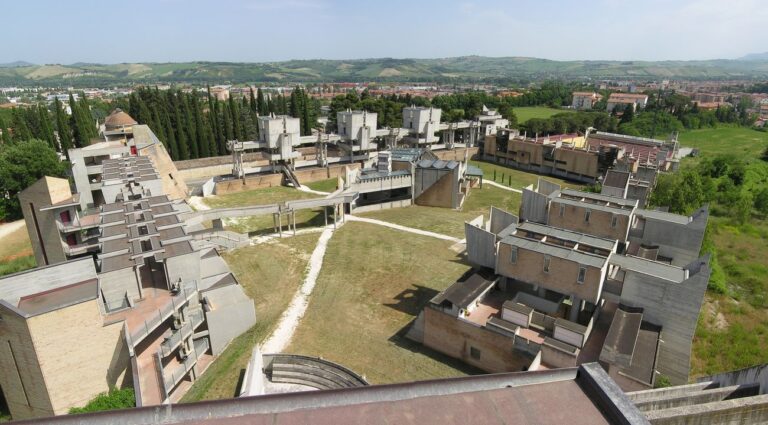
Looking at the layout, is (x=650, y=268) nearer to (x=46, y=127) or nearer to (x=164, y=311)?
(x=164, y=311)

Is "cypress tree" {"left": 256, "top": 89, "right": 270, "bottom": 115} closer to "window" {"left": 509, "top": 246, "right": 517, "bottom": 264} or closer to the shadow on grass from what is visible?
the shadow on grass

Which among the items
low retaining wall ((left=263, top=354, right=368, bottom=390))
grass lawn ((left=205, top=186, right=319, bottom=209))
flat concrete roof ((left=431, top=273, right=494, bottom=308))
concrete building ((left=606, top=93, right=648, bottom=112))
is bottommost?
low retaining wall ((left=263, top=354, right=368, bottom=390))

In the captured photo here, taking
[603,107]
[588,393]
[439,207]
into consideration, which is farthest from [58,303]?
[603,107]

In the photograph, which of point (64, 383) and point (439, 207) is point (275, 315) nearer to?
point (64, 383)

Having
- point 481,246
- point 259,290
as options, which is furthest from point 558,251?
point 259,290

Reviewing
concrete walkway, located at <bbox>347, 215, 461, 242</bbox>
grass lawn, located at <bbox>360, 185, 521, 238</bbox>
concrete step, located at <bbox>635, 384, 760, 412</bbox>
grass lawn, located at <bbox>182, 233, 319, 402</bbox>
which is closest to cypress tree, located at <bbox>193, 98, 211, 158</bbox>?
concrete walkway, located at <bbox>347, 215, 461, 242</bbox>

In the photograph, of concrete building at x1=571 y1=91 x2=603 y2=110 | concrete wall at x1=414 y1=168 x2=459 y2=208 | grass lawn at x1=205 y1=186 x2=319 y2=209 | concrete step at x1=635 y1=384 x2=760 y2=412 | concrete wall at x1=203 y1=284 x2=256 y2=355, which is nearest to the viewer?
concrete step at x1=635 y1=384 x2=760 y2=412
